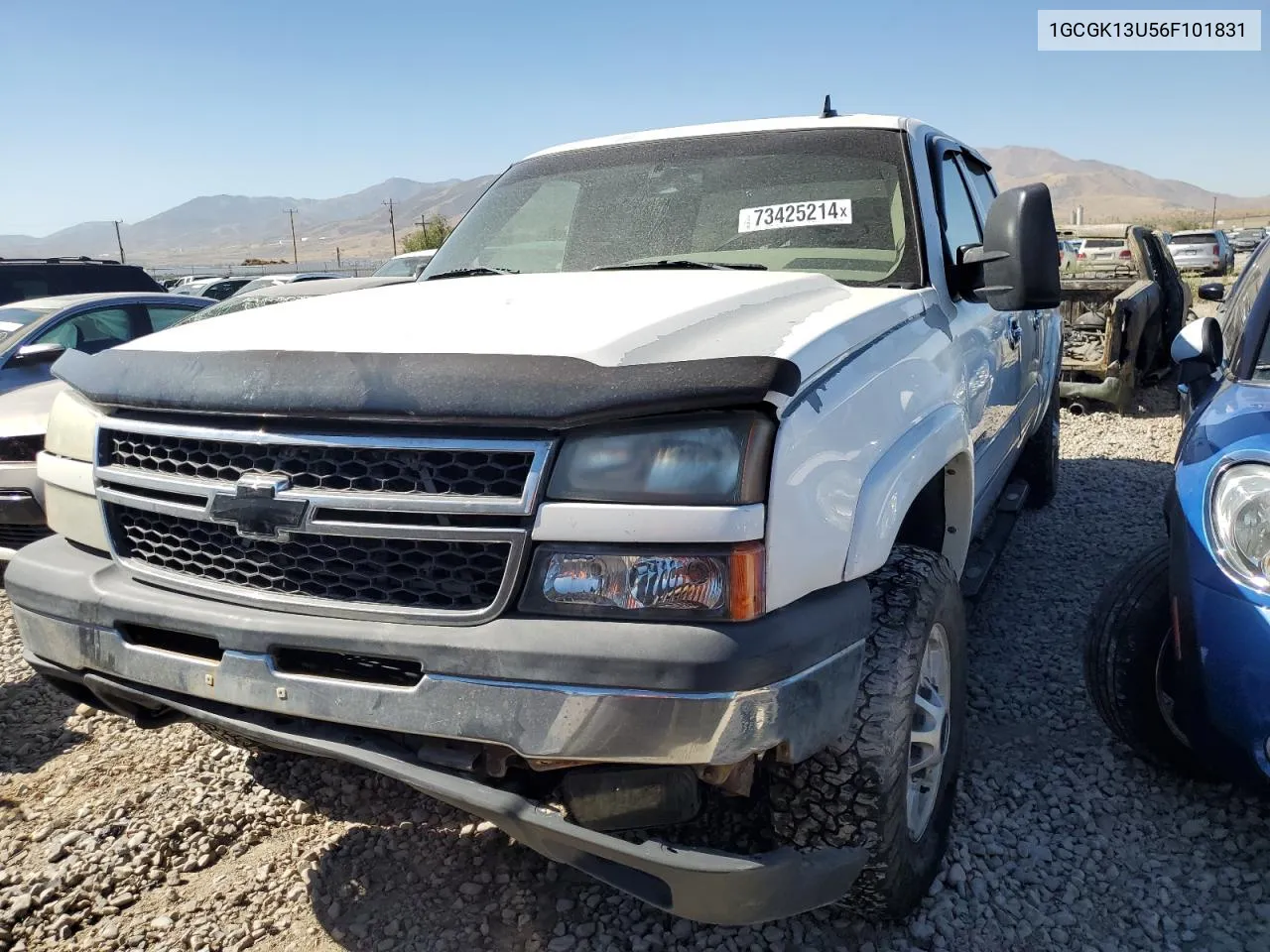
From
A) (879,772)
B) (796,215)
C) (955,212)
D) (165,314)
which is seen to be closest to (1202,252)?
(165,314)

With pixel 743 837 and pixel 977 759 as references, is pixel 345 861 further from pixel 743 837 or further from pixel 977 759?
pixel 977 759

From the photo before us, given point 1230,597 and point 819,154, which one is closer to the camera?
point 1230,597

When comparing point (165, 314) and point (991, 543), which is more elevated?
point (165, 314)

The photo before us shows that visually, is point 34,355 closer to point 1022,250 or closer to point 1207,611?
point 1022,250

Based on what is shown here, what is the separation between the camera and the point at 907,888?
7.10 ft

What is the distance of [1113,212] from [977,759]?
179 metres

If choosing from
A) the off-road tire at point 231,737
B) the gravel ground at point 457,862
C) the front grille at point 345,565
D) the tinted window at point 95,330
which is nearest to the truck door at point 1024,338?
the gravel ground at point 457,862

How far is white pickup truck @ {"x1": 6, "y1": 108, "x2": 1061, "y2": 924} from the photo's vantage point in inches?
63.2

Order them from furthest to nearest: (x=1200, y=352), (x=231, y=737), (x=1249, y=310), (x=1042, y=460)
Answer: (x=1042, y=460), (x=1200, y=352), (x=1249, y=310), (x=231, y=737)

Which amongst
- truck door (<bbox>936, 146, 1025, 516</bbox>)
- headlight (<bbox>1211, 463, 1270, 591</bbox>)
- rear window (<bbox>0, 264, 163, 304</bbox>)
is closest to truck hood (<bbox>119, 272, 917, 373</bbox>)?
truck door (<bbox>936, 146, 1025, 516</bbox>)

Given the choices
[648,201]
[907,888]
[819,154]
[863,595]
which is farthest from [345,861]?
[819,154]

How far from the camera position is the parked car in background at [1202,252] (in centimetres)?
2661

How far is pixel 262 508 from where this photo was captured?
181 cm

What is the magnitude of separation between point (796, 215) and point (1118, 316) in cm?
666
